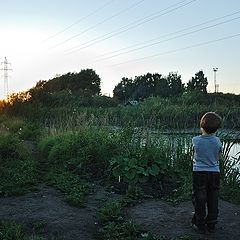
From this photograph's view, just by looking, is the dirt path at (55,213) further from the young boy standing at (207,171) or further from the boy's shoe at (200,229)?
the young boy standing at (207,171)

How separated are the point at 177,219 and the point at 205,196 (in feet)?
2.06

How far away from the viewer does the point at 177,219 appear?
6.05 metres

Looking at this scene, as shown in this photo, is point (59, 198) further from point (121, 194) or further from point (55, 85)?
point (55, 85)

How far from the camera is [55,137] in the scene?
11.8 m

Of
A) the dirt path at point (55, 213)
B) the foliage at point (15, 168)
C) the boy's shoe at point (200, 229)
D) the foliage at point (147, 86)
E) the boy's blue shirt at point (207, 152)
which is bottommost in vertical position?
the boy's shoe at point (200, 229)

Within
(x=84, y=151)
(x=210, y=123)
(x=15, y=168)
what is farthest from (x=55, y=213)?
(x=84, y=151)

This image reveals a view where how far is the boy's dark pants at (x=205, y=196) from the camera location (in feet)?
18.5

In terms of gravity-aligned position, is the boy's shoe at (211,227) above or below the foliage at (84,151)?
below

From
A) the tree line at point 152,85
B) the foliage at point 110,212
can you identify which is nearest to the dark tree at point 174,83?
the tree line at point 152,85

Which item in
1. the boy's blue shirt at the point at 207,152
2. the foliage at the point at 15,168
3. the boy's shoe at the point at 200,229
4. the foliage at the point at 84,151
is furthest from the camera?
the foliage at the point at 84,151

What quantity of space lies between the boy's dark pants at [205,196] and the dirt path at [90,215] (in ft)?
0.63

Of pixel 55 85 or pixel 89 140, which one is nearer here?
pixel 89 140

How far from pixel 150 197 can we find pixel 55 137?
5.12 meters

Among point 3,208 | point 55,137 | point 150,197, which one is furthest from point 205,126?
point 55,137
